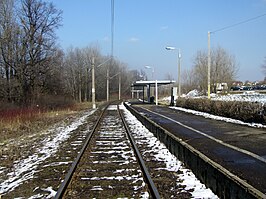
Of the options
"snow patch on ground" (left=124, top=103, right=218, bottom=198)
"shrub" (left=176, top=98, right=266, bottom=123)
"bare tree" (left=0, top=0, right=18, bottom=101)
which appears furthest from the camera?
"bare tree" (left=0, top=0, right=18, bottom=101)

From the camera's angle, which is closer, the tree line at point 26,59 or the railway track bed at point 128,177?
the railway track bed at point 128,177

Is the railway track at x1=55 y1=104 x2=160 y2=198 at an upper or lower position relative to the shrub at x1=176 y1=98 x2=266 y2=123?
lower

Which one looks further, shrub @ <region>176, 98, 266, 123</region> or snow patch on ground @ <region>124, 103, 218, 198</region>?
shrub @ <region>176, 98, 266, 123</region>

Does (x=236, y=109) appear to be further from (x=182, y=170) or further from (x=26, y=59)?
(x=26, y=59)

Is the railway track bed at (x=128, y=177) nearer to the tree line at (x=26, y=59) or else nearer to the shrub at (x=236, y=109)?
the shrub at (x=236, y=109)

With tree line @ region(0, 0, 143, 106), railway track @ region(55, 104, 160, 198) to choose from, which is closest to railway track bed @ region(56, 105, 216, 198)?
railway track @ region(55, 104, 160, 198)

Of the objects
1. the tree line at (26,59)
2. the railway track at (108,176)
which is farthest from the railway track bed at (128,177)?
the tree line at (26,59)

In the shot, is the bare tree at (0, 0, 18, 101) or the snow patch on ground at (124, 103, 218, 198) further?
the bare tree at (0, 0, 18, 101)

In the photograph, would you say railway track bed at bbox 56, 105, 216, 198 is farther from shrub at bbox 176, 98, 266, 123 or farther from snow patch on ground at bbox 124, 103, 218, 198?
shrub at bbox 176, 98, 266, 123

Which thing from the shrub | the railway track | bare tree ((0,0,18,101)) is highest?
bare tree ((0,0,18,101))

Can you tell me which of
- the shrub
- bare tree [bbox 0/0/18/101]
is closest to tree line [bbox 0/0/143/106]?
bare tree [bbox 0/0/18/101]

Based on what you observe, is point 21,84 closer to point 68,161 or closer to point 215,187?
point 68,161

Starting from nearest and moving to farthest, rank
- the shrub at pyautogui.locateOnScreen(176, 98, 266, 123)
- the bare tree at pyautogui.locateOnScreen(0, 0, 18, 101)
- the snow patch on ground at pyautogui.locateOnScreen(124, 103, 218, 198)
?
the snow patch on ground at pyautogui.locateOnScreen(124, 103, 218, 198)
the shrub at pyautogui.locateOnScreen(176, 98, 266, 123)
the bare tree at pyautogui.locateOnScreen(0, 0, 18, 101)

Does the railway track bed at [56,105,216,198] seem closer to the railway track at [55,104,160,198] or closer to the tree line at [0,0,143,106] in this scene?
the railway track at [55,104,160,198]
